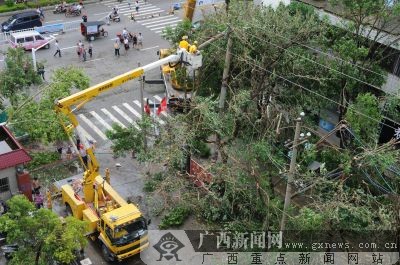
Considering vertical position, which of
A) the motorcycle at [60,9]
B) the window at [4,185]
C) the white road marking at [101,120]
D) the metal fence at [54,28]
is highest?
the motorcycle at [60,9]

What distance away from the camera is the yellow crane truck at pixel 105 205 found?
85.8ft

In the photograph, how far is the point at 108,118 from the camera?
40.3 metres

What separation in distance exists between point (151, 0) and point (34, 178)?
117 feet

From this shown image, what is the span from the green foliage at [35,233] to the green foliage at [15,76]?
15.2 m

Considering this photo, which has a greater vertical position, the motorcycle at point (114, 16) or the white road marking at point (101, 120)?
the motorcycle at point (114, 16)

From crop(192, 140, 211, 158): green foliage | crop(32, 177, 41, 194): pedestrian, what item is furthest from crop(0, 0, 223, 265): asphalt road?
crop(32, 177, 41, 194): pedestrian

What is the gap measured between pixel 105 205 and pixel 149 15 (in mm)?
34935

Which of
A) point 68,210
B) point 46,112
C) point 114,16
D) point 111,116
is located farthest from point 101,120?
point 114,16

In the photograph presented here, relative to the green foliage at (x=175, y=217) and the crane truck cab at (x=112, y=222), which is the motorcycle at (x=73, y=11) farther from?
the green foliage at (x=175, y=217)

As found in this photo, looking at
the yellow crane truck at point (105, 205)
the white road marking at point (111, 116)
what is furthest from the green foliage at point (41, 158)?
the white road marking at point (111, 116)

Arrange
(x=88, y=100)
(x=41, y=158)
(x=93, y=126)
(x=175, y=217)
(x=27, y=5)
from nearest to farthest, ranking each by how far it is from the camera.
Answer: (x=88, y=100) → (x=175, y=217) → (x=41, y=158) → (x=93, y=126) → (x=27, y=5)

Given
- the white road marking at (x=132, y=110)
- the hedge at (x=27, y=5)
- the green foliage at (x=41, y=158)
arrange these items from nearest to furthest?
the green foliage at (x=41, y=158)
the white road marking at (x=132, y=110)
the hedge at (x=27, y=5)

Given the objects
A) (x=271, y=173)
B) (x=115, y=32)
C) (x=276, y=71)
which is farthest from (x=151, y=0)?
(x=271, y=173)

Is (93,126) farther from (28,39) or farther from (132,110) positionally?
(28,39)
